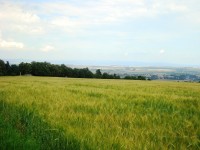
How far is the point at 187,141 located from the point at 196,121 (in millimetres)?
1367

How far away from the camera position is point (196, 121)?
6242mm

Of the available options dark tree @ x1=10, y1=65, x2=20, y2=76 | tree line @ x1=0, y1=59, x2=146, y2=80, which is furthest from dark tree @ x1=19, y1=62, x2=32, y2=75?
dark tree @ x1=10, y1=65, x2=20, y2=76

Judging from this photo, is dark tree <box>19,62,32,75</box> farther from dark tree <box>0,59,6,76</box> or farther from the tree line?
dark tree <box>0,59,6,76</box>

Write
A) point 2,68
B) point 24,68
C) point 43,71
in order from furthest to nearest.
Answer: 1. point 43,71
2. point 24,68
3. point 2,68

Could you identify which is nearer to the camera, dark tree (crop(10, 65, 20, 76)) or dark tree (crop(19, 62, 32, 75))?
dark tree (crop(10, 65, 20, 76))

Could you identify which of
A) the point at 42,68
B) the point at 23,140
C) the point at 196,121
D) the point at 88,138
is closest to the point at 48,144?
the point at 23,140

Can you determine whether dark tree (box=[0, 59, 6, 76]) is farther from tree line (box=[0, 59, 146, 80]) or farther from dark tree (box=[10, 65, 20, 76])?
dark tree (box=[10, 65, 20, 76])

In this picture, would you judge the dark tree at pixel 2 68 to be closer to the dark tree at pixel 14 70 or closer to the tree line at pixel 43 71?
the tree line at pixel 43 71

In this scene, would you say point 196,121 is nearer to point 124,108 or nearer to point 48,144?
point 124,108

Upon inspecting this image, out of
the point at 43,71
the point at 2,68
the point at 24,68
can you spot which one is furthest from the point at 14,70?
the point at 43,71

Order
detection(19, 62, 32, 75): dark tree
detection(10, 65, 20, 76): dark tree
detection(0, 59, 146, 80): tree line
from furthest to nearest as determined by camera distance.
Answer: detection(19, 62, 32, 75): dark tree < detection(10, 65, 20, 76): dark tree < detection(0, 59, 146, 80): tree line

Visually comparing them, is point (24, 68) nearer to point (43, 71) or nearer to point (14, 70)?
point (14, 70)

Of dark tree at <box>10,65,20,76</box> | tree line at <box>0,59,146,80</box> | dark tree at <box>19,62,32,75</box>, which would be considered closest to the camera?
tree line at <box>0,59,146,80</box>

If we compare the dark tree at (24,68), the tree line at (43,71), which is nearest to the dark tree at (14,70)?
the tree line at (43,71)
